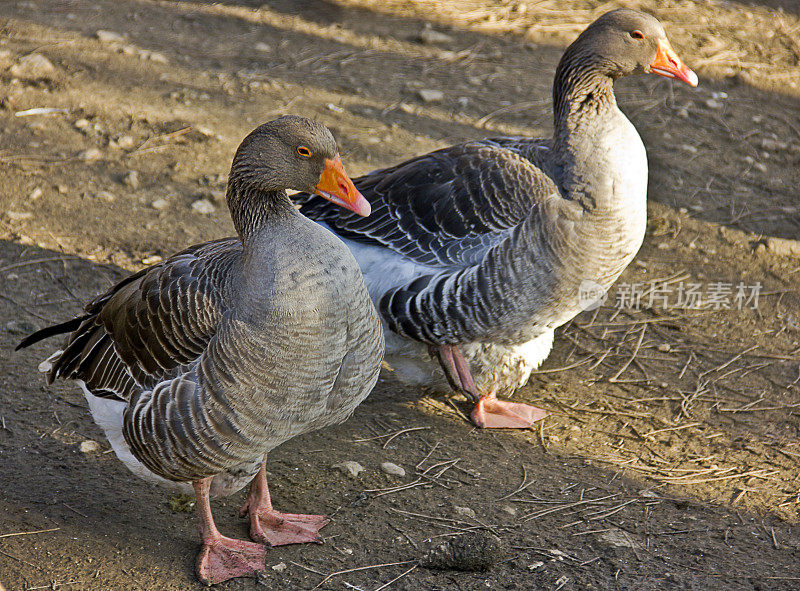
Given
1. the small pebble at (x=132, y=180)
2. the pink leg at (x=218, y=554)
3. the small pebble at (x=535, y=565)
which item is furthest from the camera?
the small pebble at (x=132, y=180)

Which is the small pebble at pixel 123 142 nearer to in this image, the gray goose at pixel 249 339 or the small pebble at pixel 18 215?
the small pebble at pixel 18 215

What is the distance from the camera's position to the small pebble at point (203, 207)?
6.04 meters

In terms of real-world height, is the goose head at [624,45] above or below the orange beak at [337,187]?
above

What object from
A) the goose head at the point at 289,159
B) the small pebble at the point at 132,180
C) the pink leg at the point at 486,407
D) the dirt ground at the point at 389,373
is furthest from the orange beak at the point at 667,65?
the small pebble at the point at 132,180

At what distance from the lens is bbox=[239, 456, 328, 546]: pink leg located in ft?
12.3

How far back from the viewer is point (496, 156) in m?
4.47

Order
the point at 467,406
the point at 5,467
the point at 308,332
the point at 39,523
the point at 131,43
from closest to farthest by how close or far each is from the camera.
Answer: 1. the point at 308,332
2. the point at 39,523
3. the point at 5,467
4. the point at 467,406
5. the point at 131,43

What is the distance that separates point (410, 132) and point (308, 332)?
428cm

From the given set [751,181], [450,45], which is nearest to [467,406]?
[751,181]

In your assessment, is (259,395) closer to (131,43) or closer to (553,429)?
(553,429)

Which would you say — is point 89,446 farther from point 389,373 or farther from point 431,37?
point 431,37

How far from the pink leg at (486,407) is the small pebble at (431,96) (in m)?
3.54

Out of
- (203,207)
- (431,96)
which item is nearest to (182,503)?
(203,207)

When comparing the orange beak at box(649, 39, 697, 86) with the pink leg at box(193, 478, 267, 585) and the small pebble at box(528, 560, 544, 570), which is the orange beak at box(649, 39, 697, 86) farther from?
the pink leg at box(193, 478, 267, 585)
